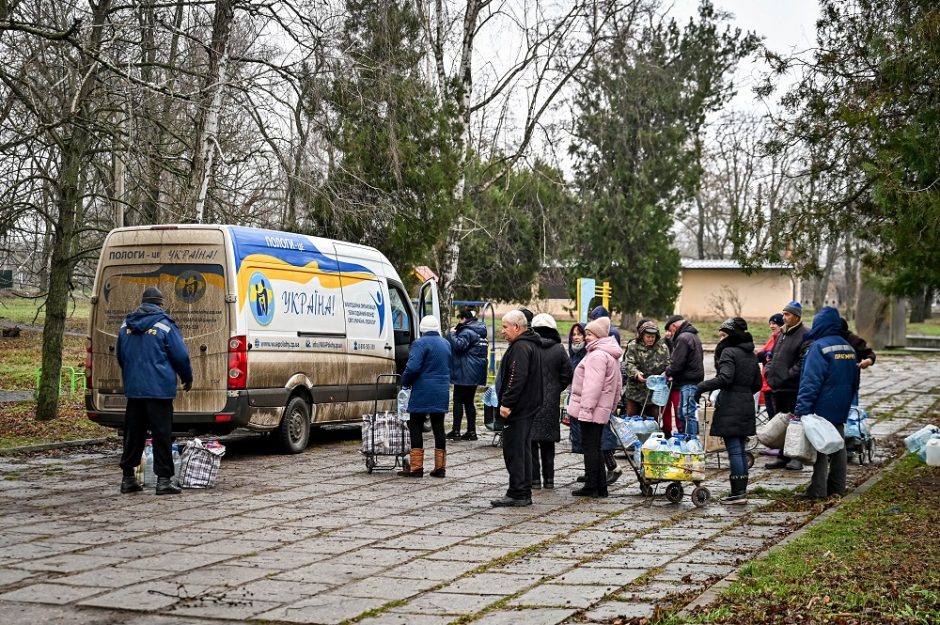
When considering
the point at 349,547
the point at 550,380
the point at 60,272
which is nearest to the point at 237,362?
the point at 550,380

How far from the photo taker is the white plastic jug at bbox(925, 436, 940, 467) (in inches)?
464

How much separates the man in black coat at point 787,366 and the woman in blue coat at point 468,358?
3949mm

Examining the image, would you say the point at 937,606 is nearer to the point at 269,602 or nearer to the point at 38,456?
the point at 269,602

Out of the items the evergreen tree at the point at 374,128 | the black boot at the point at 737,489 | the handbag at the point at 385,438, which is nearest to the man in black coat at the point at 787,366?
the black boot at the point at 737,489

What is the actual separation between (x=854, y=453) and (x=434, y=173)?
9.79 meters

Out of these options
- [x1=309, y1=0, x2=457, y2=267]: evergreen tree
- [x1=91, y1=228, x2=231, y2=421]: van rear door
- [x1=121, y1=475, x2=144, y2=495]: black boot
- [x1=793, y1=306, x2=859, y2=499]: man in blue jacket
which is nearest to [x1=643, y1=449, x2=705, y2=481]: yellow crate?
[x1=793, y1=306, x2=859, y2=499]: man in blue jacket

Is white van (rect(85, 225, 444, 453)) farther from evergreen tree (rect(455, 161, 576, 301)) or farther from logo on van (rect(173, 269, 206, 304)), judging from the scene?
evergreen tree (rect(455, 161, 576, 301))

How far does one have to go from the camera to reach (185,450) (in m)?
11.2

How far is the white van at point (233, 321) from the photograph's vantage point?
1272 centimetres

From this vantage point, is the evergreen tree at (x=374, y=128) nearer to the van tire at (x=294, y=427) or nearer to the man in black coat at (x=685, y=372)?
the van tire at (x=294, y=427)

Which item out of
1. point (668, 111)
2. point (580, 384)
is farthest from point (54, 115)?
point (668, 111)

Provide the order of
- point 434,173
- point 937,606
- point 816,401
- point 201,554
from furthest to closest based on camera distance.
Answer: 1. point 434,173
2. point 816,401
3. point 201,554
4. point 937,606

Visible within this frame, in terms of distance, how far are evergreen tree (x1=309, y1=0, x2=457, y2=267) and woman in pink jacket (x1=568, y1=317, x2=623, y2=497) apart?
482 cm

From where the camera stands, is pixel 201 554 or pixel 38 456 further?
pixel 38 456
